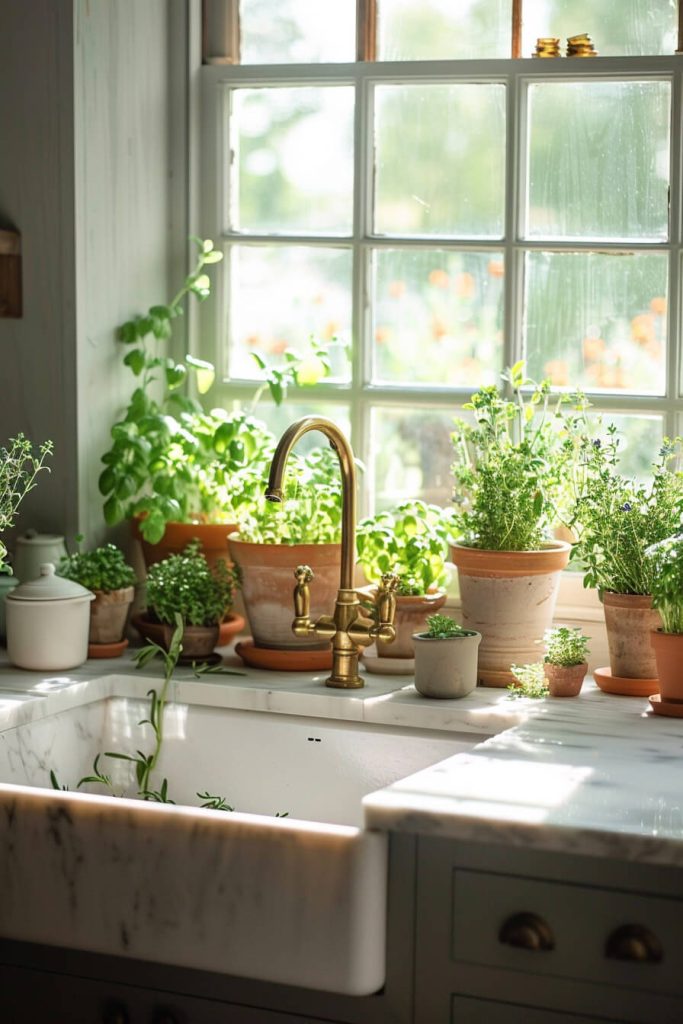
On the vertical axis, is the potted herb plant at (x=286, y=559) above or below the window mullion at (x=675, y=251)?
below

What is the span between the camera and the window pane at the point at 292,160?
269 cm

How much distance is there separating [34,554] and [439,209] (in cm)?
95

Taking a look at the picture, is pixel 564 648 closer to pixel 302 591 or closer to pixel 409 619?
pixel 409 619

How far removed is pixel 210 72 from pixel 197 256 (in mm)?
344

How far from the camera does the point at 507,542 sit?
2391mm

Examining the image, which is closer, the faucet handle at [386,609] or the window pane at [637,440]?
the faucet handle at [386,609]

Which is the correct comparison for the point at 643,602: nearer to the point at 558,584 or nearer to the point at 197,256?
the point at 558,584

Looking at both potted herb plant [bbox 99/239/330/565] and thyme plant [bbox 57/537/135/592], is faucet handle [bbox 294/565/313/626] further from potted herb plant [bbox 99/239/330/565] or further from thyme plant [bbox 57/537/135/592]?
thyme plant [bbox 57/537/135/592]

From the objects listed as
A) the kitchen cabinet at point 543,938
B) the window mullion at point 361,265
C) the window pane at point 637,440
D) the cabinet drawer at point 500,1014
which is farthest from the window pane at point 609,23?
the cabinet drawer at point 500,1014

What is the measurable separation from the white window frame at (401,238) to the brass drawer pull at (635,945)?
111 cm

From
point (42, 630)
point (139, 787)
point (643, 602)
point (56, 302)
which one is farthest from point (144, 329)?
point (643, 602)

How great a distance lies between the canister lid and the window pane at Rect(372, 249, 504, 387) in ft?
2.29

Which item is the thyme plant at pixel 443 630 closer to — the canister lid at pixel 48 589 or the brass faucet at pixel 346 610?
the brass faucet at pixel 346 610

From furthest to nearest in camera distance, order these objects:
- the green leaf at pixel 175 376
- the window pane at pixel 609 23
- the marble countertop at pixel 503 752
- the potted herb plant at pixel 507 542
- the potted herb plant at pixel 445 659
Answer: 1. the green leaf at pixel 175 376
2. the window pane at pixel 609 23
3. the potted herb plant at pixel 507 542
4. the potted herb plant at pixel 445 659
5. the marble countertop at pixel 503 752
